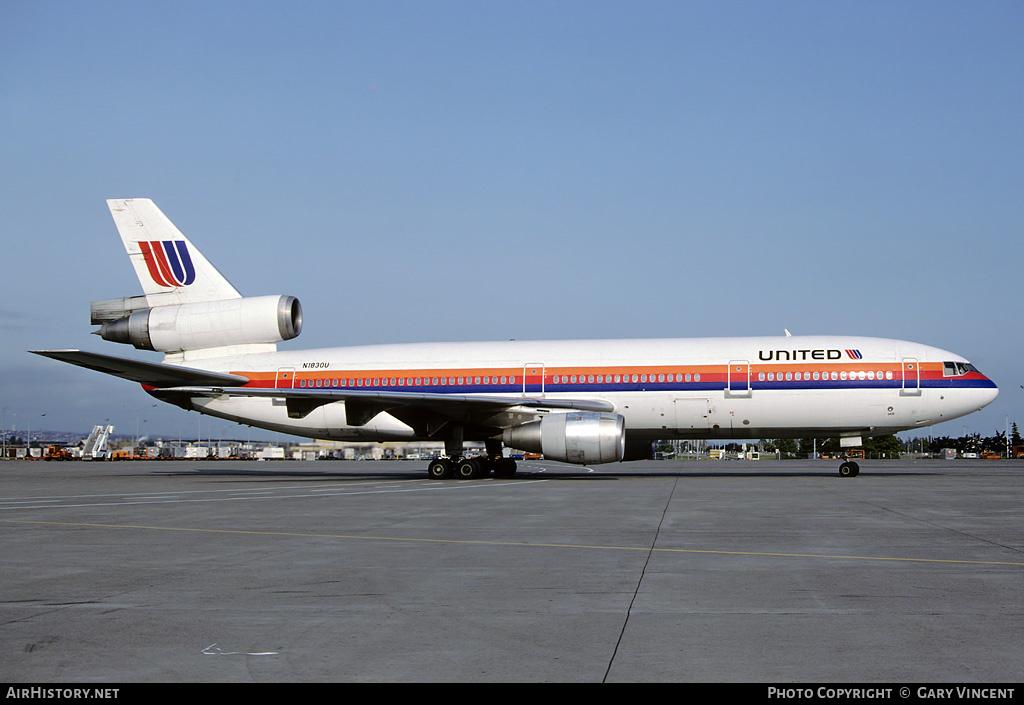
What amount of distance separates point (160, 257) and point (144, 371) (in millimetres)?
5024

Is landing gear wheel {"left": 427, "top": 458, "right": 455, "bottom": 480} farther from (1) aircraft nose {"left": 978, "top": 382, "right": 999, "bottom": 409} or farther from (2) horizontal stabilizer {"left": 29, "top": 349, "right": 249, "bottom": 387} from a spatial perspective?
(1) aircraft nose {"left": 978, "top": 382, "right": 999, "bottom": 409}

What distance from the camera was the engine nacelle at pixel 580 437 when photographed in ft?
78.2

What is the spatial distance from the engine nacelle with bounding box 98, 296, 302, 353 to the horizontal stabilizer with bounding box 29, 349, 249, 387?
1474 mm

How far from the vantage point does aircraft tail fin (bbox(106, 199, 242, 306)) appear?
29.6m

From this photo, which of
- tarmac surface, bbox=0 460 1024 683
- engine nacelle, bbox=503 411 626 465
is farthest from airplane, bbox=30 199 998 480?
tarmac surface, bbox=0 460 1024 683

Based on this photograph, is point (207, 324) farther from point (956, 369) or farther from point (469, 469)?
point (956, 369)

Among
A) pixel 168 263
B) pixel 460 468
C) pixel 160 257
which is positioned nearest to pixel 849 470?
pixel 460 468

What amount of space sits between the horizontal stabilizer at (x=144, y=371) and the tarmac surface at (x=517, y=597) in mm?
11228

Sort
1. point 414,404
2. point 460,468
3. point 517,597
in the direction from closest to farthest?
point 517,597, point 414,404, point 460,468

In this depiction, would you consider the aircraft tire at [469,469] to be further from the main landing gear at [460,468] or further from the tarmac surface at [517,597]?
the tarmac surface at [517,597]

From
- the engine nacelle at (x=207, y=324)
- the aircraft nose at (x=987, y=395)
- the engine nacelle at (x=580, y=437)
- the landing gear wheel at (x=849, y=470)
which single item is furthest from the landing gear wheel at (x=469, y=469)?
the aircraft nose at (x=987, y=395)

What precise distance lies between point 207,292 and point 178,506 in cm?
1495

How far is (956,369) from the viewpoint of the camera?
2578cm
